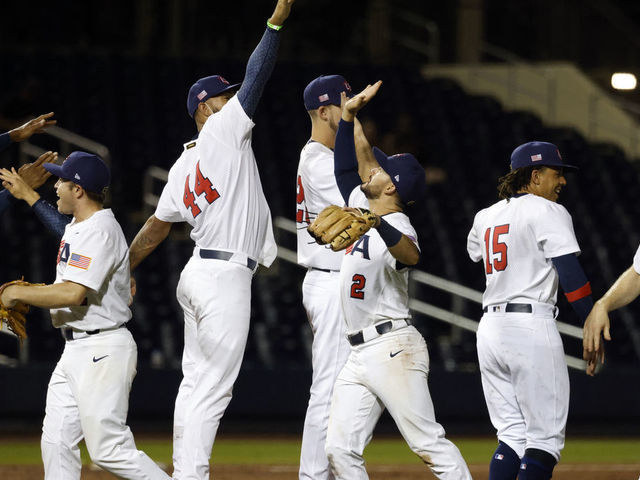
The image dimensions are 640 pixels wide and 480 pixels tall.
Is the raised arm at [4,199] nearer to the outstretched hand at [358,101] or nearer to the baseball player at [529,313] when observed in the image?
the outstretched hand at [358,101]

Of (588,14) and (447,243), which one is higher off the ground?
(588,14)

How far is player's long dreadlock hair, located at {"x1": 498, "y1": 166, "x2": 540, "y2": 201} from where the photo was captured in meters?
5.43

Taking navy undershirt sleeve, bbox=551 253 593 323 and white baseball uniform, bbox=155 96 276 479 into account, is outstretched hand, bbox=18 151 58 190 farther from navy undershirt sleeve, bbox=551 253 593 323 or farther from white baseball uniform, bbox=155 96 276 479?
navy undershirt sleeve, bbox=551 253 593 323

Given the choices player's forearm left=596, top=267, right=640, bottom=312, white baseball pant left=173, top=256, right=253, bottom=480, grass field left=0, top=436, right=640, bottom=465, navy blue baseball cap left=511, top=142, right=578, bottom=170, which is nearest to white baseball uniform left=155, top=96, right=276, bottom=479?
white baseball pant left=173, top=256, right=253, bottom=480

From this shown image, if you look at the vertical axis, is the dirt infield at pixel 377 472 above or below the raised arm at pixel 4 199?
below

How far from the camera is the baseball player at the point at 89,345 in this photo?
4883mm

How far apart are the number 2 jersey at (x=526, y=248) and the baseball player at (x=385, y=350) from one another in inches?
21.7

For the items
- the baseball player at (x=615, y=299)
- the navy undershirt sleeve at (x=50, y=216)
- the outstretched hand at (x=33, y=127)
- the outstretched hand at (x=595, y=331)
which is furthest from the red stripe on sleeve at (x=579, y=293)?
the outstretched hand at (x=33, y=127)

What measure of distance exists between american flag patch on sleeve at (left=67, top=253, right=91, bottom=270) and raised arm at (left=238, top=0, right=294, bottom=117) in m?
1.05

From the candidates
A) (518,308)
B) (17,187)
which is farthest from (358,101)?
(17,187)

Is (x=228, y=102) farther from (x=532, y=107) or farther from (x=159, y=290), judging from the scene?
(x=532, y=107)

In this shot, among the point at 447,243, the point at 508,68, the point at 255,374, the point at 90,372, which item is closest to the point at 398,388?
the point at 90,372

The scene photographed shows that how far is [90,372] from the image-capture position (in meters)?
4.93

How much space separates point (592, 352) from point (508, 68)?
42.2 feet
